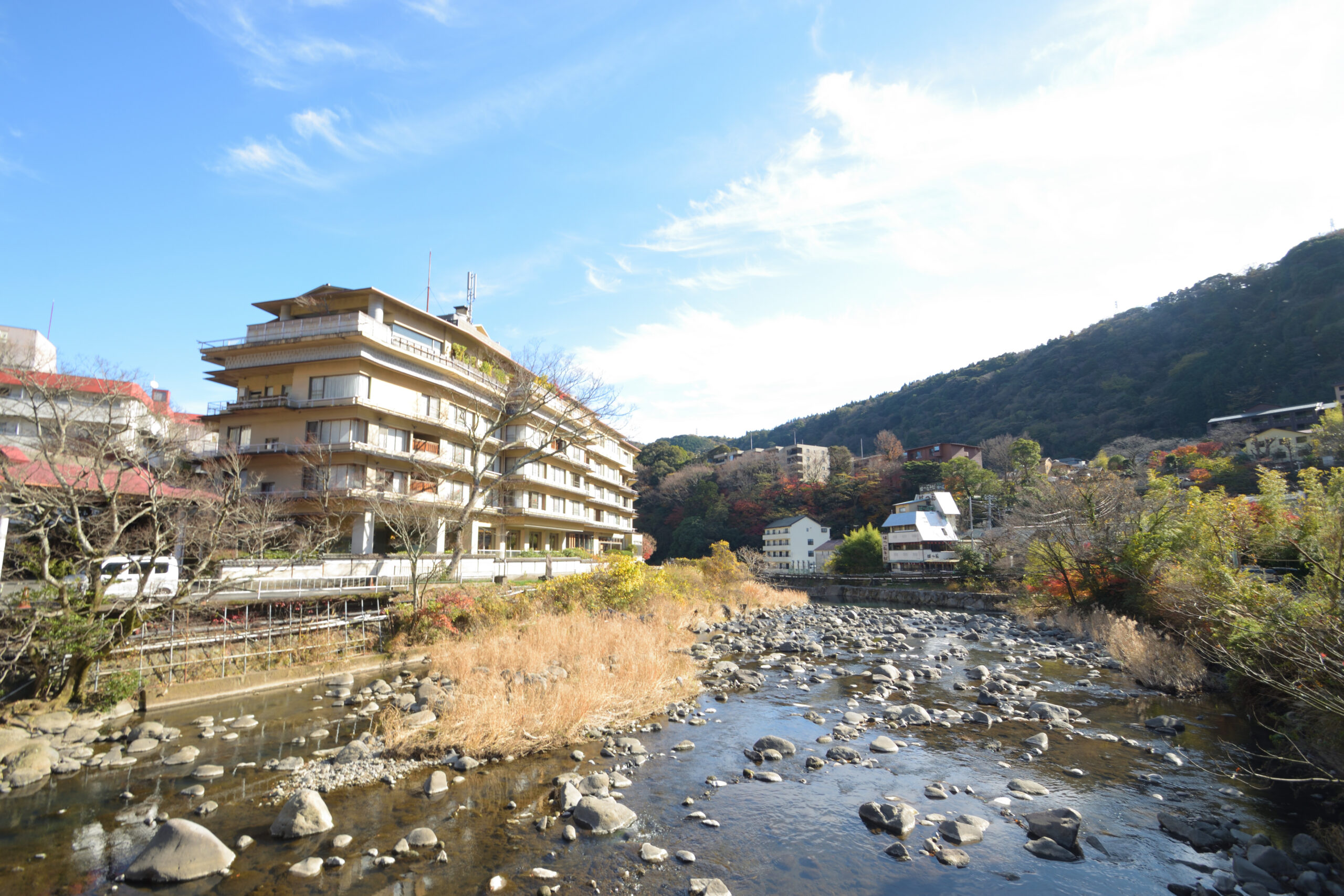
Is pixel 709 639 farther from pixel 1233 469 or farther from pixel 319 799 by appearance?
pixel 1233 469

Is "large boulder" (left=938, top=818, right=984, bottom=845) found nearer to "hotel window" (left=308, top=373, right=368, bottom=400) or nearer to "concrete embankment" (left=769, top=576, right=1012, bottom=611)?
"hotel window" (left=308, top=373, right=368, bottom=400)

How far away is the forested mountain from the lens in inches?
2518

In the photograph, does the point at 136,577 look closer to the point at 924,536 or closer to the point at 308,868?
the point at 308,868

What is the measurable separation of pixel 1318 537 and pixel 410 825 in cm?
1594

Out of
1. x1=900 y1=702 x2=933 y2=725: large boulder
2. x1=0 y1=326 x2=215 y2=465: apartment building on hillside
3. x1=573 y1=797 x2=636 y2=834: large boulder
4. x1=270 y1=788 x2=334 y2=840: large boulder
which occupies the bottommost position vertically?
x1=900 y1=702 x2=933 y2=725: large boulder

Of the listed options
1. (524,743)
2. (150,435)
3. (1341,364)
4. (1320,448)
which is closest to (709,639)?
(524,743)

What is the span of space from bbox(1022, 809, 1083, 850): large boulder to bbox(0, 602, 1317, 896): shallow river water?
0.18m

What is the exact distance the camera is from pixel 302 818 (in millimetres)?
7426

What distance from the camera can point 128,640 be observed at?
42.8 ft

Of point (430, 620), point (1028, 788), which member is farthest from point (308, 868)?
point (430, 620)

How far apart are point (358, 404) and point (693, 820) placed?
25.6m

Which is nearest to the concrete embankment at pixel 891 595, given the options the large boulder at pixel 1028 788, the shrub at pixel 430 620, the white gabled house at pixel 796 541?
the white gabled house at pixel 796 541

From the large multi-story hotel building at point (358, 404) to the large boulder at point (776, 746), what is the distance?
1633 cm

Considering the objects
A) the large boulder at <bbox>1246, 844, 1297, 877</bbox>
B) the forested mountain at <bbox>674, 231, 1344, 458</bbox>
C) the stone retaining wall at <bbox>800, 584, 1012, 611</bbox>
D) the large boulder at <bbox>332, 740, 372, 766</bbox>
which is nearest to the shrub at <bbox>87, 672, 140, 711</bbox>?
the large boulder at <bbox>332, 740, 372, 766</bbox>
